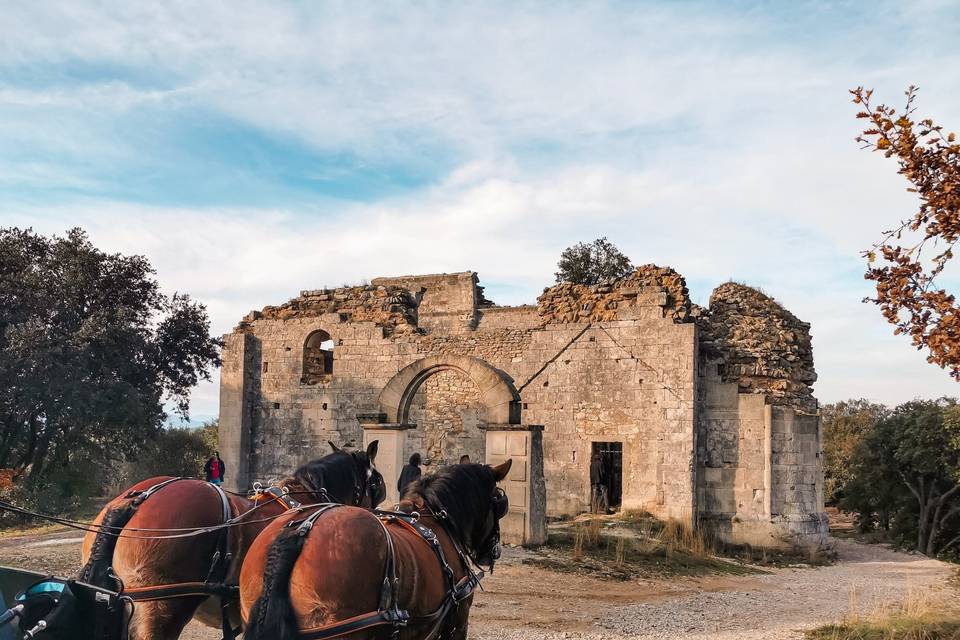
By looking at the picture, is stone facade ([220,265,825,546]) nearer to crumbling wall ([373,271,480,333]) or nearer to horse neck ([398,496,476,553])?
horse neck ([398,496,476,553])

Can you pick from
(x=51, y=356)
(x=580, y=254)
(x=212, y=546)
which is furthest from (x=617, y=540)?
(x=580, y=254)

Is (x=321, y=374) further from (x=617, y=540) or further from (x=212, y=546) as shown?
(x=212, y=546)

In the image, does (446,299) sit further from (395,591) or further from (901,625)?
(395,591)

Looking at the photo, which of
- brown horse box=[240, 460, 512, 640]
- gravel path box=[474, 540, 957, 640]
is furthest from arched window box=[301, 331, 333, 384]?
brown horse box=[240, 460, 512, 640]

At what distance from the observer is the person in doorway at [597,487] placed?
15.9 m

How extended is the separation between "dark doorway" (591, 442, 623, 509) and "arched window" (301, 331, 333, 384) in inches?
260

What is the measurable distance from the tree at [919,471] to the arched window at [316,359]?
1216cm

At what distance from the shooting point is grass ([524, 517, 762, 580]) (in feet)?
37.7

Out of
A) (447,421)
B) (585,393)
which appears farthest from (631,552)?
(447,421)

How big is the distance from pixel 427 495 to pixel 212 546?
141 cm

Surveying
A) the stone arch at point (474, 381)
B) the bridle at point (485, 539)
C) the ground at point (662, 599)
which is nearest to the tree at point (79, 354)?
the ground at point (662, 599)

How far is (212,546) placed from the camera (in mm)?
5277

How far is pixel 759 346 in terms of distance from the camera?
15.5 m

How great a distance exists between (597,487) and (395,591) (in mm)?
12408
